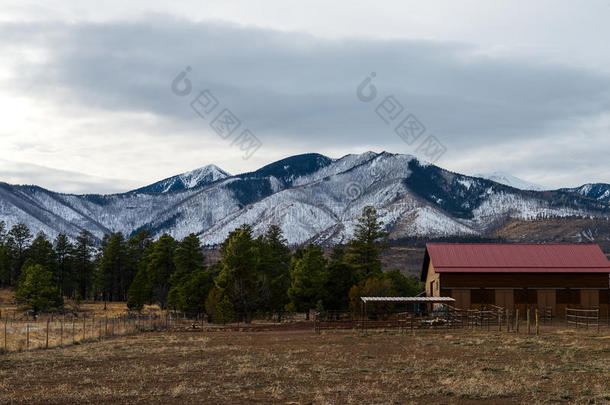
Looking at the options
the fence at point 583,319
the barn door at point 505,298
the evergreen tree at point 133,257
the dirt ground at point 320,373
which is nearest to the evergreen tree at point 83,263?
the evergreen tree at point 133,257

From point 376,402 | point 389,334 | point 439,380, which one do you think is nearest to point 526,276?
point 389,334

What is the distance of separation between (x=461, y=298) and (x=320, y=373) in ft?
142

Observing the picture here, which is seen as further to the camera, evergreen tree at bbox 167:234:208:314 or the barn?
evergreen tree at bbox 167:234:208:314

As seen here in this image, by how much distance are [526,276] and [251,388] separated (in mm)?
51036

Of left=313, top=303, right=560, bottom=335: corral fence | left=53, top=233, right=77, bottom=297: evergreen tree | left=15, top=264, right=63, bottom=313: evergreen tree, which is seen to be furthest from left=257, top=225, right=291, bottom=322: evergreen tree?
left=53, top=233, right=77, bottom=297: evergreen tree

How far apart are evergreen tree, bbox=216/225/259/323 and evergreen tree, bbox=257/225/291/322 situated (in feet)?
7.28

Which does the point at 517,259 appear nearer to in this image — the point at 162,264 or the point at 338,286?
the point at 338,286

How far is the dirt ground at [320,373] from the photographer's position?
18656mm

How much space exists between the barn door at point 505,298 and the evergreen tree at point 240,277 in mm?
26321

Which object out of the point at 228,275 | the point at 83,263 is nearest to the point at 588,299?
the point at 228,275

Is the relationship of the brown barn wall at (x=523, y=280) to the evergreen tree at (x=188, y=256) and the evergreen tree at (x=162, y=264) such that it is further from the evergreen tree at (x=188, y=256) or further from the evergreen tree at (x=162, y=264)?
the evergreen tree at (x=162, y=264)

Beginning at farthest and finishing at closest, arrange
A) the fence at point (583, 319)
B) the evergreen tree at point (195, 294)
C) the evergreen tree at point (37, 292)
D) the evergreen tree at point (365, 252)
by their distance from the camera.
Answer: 1. the evergreen tree at point (37, 292)
2. the evergreen tree at point (365, 252)
3. the evergreen tree at point (195, 294)
4. the fence at point (583, 319)

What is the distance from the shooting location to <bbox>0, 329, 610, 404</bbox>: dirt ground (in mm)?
18656

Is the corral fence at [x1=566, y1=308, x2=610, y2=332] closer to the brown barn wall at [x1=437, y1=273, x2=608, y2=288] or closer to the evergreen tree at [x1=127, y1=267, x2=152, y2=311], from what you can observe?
the brown barn wall at [x1=437, y1=273, x2=608, y2=288]
